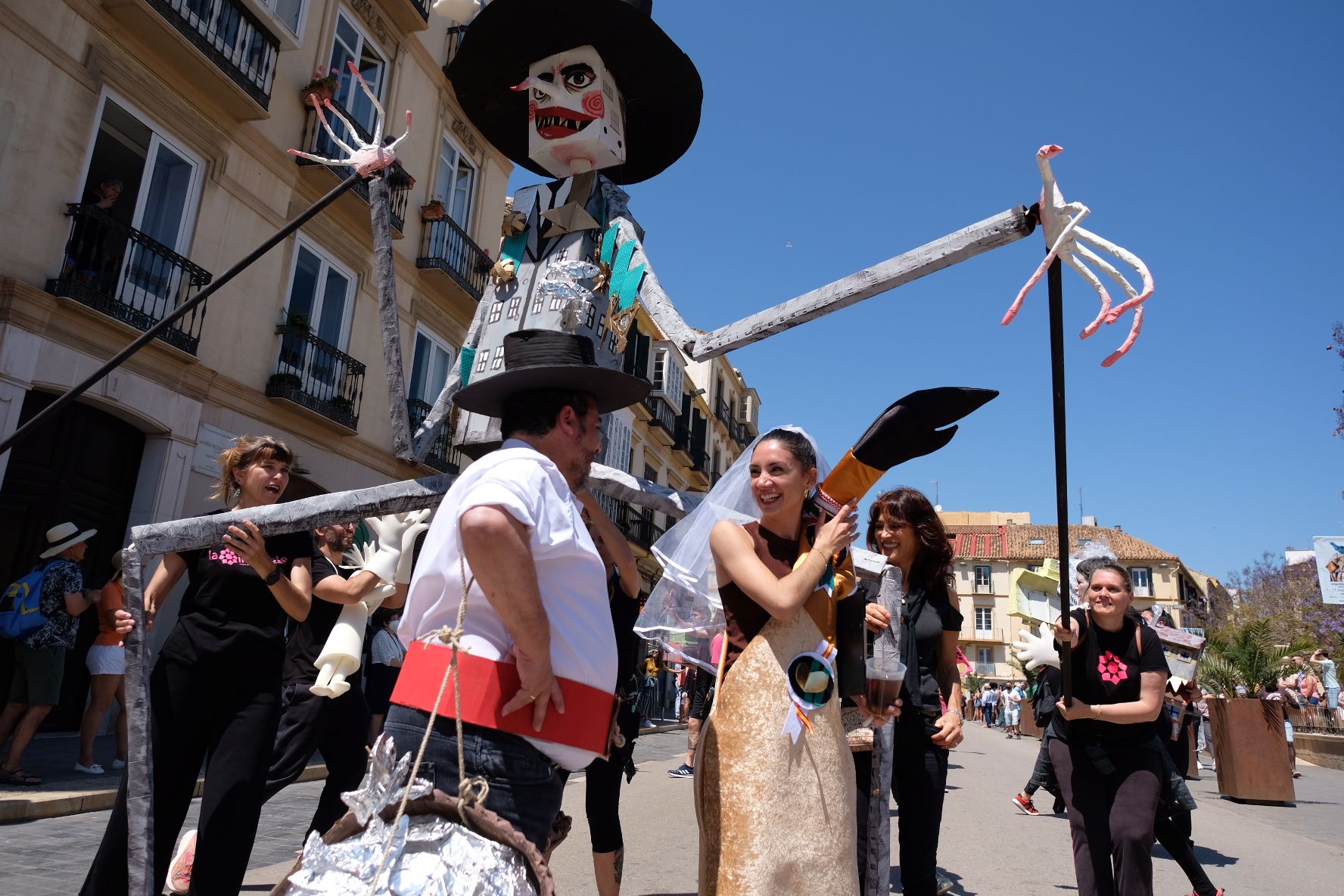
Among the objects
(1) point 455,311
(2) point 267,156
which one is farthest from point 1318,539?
(2) point 267,156

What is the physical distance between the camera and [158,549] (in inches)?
120

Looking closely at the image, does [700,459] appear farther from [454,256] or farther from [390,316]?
[390,316]

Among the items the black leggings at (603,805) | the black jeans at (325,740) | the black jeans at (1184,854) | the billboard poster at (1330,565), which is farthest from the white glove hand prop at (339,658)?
the billboard poster at (1330,565)

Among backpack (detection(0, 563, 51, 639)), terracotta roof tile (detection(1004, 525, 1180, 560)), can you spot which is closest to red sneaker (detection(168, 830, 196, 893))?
backpack (detection(0, 563, 51, 639))

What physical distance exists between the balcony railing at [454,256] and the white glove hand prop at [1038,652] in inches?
498

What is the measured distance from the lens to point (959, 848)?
23.7 ft

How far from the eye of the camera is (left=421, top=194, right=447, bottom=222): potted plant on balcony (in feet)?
50.4

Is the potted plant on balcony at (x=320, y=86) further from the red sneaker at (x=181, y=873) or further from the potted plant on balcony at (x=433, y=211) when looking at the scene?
the red sneaker at (x=181, y=873)

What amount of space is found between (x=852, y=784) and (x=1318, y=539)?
28.5 meters

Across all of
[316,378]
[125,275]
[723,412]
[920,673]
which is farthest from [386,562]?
[723,412]

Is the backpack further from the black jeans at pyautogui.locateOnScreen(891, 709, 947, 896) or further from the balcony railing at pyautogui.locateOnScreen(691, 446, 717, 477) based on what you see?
the balcony railing at pyautogui.locateOnScreen(691, 446, 717, 477)

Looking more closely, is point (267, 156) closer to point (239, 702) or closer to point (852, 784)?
point (239, 702)

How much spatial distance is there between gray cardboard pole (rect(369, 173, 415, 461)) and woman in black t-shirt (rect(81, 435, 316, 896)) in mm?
573

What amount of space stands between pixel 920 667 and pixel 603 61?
290 centimetres
